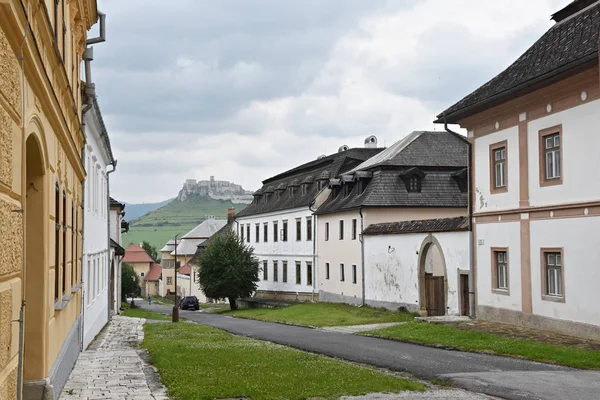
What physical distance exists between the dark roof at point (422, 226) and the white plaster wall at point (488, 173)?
1338mm

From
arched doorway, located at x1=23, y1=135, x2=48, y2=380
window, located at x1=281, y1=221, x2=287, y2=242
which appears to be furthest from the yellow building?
window, located at x1=281, y1=221, x2=287, y2=242

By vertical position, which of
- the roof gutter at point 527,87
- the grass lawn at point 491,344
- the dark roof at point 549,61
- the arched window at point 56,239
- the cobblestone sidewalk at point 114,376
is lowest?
the grass lawn at point 491,344

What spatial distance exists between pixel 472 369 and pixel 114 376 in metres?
6.55

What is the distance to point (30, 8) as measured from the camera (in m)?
5.86

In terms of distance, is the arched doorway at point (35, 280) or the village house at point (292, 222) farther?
the village house at point (292, 222)

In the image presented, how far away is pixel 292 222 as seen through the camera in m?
50.7

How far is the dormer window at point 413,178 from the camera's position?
38750 millimetres

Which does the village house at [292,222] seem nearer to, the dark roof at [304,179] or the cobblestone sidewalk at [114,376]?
the dark roof at [304,179]

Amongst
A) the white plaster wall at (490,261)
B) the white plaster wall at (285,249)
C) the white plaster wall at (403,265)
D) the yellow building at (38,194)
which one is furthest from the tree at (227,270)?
the yellow building at (38,194)

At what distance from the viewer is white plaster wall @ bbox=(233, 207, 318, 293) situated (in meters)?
48.4

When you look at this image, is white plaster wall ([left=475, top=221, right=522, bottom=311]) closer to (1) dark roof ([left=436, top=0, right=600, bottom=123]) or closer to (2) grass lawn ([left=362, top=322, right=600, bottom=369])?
(2) grass lawn ([left=362, top=322, right=600, bottom=369])

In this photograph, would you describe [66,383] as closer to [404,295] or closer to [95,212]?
[95,212]

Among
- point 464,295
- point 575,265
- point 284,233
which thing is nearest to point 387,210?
point 464,295

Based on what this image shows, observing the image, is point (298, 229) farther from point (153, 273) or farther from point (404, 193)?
point (153, 273)
